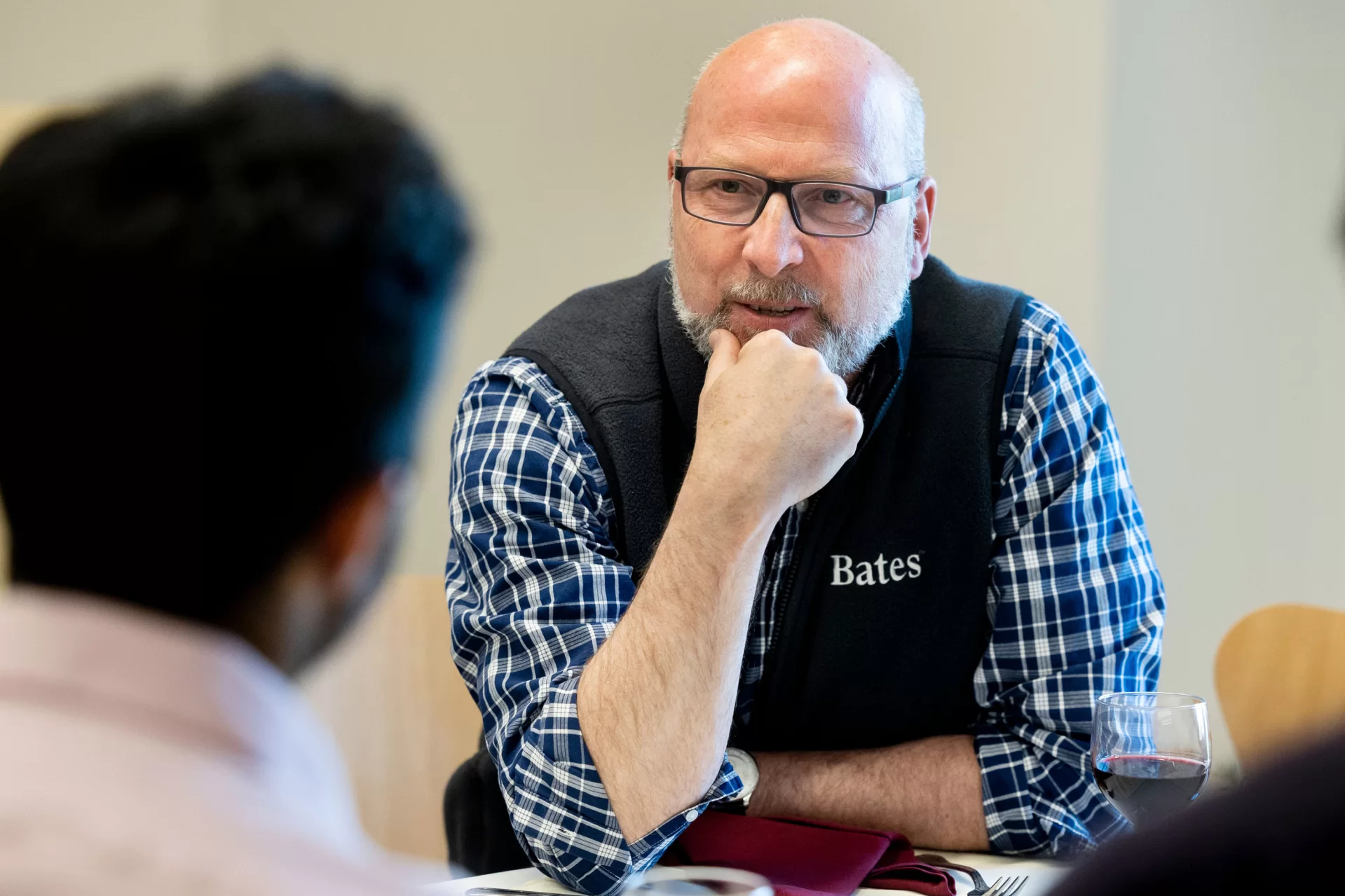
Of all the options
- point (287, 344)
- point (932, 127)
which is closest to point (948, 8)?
point (932, 127)

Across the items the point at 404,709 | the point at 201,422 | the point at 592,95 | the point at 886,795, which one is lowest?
the point at 404,709

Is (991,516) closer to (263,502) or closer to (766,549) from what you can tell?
(766,549)

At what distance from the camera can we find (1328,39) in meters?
2.76

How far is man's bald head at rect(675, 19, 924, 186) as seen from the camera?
170 cm

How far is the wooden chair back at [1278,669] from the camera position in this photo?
7.02ft

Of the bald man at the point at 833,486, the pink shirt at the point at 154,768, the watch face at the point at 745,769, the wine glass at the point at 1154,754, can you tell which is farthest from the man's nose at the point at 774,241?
the pink shirt at the point at 154,768

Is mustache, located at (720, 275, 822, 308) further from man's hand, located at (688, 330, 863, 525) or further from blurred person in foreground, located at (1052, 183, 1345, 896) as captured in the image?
blurred person in foreground, located at (1052, 183, 1345, 896)

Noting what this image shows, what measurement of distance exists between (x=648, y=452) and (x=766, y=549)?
0.19m

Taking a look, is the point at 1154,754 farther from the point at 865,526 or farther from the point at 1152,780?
the point at 865,526

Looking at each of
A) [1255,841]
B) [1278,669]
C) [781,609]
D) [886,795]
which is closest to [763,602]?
[781,609]

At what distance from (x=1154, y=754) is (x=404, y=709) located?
1.36m

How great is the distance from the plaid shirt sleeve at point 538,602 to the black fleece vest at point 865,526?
0.06 meters

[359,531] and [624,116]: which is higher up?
[624,116]

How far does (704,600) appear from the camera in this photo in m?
1.43
